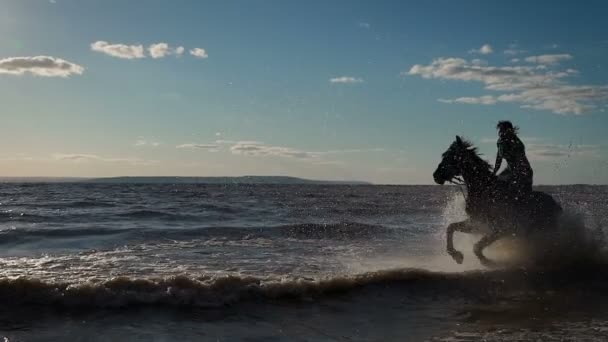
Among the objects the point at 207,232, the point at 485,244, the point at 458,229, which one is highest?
the point at 458,229

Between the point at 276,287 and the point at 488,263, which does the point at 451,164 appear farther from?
the point at 276,287

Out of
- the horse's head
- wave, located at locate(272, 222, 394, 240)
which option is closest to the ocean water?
the horse's head

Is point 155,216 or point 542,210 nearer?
point 542,210

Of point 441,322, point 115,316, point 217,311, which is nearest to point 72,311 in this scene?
point 115,316

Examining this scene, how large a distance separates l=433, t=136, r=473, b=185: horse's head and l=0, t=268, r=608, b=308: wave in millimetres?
1953

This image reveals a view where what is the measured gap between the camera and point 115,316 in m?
7.41

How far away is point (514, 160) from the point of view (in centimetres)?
1024

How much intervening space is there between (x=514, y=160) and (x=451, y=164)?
1.30m

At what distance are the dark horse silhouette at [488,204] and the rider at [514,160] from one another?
16cm

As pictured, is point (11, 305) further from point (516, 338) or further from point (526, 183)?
point (526, 183)

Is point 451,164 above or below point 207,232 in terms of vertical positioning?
above

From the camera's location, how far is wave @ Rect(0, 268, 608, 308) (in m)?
8.05

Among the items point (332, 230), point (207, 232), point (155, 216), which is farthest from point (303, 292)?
point (155, 216)

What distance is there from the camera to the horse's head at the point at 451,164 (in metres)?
10.2
